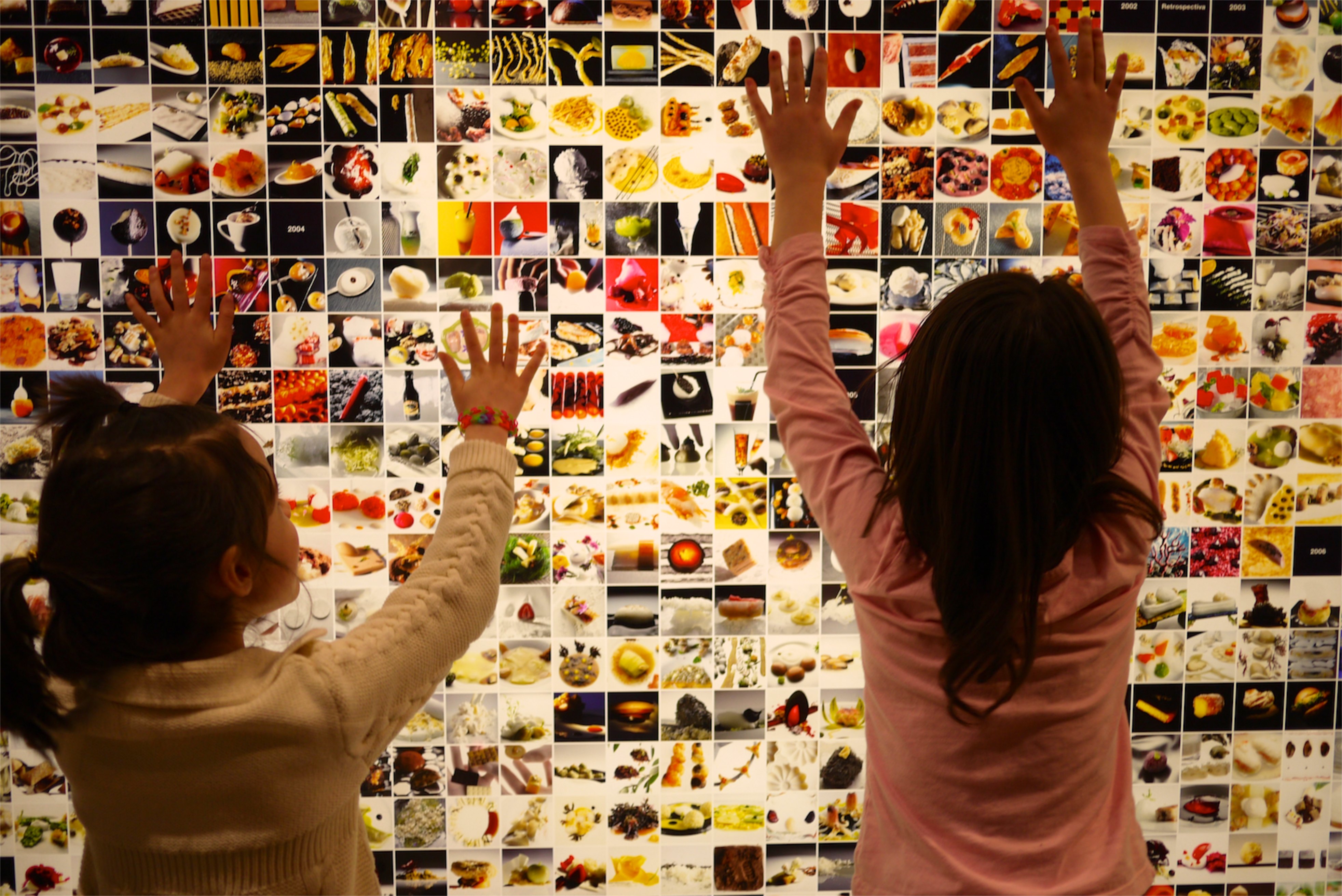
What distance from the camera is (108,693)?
0.73m

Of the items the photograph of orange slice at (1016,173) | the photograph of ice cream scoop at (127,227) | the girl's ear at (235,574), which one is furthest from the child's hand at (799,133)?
the photograph of ice cream scoop at (127,227)

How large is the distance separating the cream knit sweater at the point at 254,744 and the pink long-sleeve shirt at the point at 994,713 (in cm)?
35

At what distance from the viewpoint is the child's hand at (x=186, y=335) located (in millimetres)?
997

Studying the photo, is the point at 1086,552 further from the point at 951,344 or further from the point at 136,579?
the point at 136,579

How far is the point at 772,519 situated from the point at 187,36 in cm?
144

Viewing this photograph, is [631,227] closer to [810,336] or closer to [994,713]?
[810,336]

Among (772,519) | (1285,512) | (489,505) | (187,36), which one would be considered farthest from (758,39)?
(1285,512)

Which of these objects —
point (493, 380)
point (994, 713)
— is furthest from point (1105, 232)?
point (493, 380)

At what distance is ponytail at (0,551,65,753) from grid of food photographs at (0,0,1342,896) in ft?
3.24

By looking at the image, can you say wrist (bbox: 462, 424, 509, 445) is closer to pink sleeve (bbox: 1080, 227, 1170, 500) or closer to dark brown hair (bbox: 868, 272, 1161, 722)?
dark brown hair (bbox: 868, 272, 1161, 722)

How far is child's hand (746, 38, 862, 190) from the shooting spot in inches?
36.3

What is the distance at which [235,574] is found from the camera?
770mm

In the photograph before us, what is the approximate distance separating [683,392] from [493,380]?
86cm

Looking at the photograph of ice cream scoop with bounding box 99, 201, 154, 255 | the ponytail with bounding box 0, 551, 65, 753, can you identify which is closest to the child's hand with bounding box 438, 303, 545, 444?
the ponytail with bounding box 0, 551, 65, 753
